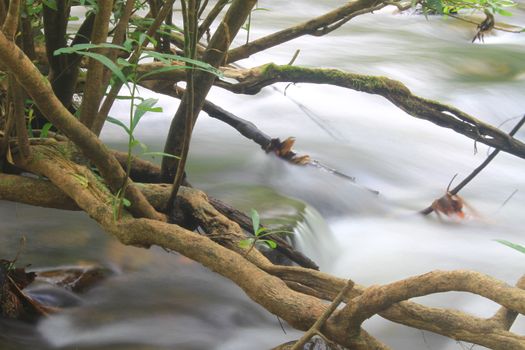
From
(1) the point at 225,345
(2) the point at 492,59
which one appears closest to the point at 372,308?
(1) the point at 225,345

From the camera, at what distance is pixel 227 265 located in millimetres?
1929

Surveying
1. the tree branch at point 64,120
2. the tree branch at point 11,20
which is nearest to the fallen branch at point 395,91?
the tree branch at point 64,120

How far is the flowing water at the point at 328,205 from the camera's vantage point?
8.39 ft

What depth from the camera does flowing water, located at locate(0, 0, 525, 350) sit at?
8.39 feet

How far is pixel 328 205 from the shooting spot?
401cm

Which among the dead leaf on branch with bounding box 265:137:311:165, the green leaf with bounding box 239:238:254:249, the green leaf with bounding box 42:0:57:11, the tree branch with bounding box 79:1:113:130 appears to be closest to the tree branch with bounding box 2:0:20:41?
the tree branch with bounding box 79:1:113:130

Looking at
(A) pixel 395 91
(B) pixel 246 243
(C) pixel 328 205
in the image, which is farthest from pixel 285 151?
(B) pixel 246 243

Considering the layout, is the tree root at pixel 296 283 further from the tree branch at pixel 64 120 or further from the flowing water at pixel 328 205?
the flowing water at pixel 328 205

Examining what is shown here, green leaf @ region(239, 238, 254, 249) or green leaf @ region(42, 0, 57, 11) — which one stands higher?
green leaf @ region(42, 0, 57, 11)

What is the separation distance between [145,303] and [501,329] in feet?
4.56

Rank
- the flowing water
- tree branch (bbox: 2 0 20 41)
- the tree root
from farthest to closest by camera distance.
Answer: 1. the flowing water
2. tree branch (bbox: 2 0 20 41)
3. the tree root

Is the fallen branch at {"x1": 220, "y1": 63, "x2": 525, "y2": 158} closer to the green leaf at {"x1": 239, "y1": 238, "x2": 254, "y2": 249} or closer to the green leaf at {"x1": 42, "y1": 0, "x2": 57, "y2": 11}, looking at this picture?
the green leaf at {"x1": 42, "y1": 0, "x2": 57, "y2": 11}

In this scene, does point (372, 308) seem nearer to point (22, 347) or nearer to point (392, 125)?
point (22, 347)

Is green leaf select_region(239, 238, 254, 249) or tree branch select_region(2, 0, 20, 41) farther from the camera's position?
green leaf select_region(239, 238, 254, 249)
